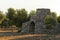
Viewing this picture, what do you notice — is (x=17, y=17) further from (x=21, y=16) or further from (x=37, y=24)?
(x=37, y=24)

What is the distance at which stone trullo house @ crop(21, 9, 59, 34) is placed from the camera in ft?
216

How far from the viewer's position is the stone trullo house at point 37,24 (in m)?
65.9

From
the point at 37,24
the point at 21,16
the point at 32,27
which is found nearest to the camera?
the point at 37,24

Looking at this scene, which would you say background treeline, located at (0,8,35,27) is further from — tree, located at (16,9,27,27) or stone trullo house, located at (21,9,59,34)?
stone trullo house, located at (21,9,59,34)

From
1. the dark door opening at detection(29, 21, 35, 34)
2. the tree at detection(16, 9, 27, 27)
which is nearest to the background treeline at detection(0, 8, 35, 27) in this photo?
the tree at detection(16, 9, 27, 27)

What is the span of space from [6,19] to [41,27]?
32035 mm

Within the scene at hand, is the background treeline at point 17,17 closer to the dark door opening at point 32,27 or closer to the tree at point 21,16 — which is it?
the tree at point 21,16

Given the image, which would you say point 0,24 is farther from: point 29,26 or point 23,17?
point 29,26

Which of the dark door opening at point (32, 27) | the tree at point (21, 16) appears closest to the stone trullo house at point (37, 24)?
the dark door opening at point (32, 27)

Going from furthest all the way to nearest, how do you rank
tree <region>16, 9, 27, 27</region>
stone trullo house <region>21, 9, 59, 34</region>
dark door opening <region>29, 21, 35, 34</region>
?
1. tree <region>16, 9, 27, 27</region>
2. dark door opening <region>29, 21, 35, 34</region>
3. stone trullo house <region>21, 9, 59, 34</region>

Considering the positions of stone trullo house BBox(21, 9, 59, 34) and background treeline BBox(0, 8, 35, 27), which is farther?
background treeline BBox(0, 8, 35, 27)

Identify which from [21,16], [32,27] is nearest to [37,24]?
[32,27]

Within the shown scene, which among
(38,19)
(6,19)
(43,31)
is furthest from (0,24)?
(43,31)

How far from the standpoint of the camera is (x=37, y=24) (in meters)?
67.3
